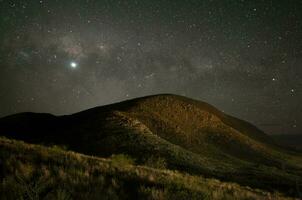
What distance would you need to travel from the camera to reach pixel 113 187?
31.3 feet

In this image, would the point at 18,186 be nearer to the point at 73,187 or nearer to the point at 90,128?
the point at 73,187

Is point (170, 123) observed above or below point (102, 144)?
above

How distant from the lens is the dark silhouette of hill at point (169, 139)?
52600 mm

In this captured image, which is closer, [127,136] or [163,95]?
[127,136]

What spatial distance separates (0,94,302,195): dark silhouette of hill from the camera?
52.6m

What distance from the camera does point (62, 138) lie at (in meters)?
69.6

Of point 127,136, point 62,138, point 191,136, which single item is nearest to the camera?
point 127,136

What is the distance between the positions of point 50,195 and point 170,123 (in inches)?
3565

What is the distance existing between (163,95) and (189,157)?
67008 millimetres

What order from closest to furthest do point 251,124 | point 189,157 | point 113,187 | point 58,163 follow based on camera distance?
point 113,187 → point 58,163 → point 189,157 → point 251,124

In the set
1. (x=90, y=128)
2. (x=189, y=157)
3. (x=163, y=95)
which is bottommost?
(x=189, y=157)

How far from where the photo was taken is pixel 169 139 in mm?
85938

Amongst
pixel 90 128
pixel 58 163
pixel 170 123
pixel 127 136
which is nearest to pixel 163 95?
pixel 170 123

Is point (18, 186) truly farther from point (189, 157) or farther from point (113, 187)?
point (189, 157)
